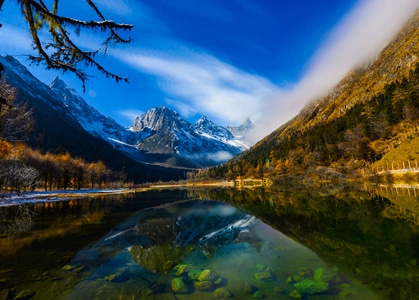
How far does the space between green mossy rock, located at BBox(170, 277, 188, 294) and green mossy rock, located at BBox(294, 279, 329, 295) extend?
4.61 metres

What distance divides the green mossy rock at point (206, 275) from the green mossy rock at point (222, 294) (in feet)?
4.64

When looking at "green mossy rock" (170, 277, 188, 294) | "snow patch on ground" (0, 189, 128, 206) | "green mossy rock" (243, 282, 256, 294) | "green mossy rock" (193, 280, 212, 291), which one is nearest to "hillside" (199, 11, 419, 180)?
"green mossy rock" (243, 282, 256, 294)

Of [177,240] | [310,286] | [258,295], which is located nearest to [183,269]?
[258,295]

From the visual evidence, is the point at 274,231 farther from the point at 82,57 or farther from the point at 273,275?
the point at 82,57

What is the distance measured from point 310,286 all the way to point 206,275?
15.2 feet

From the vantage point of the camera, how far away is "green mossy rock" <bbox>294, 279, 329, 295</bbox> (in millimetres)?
8797

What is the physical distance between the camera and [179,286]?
9.70 metres

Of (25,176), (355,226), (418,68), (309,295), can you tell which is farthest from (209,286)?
(418,68)

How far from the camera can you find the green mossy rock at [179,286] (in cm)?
927

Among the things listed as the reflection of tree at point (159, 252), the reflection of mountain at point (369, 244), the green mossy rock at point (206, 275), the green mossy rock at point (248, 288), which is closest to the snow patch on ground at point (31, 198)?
the reflection of tree at point (159, 252)

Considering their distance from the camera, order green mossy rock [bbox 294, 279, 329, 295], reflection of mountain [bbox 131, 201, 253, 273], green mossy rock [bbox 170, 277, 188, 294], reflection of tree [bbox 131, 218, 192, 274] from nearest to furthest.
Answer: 1. green mossy rock [bbox 294, 279, 329, 295]
2. green mossy rock [bbox 170, 277, 188, 294]
3. reflection of tree [bbox 131, 218, 192, 274]
4. reflection of mountain [bbox 131, 201, 253, 273]

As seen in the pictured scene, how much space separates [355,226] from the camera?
62.7ft

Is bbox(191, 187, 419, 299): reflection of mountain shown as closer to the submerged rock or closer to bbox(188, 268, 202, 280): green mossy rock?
bbox(188, 268, 202, 280): green mossy rock

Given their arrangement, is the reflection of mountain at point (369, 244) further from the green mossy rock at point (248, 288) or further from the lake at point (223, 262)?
the green mossy rock at point (248, 288)
